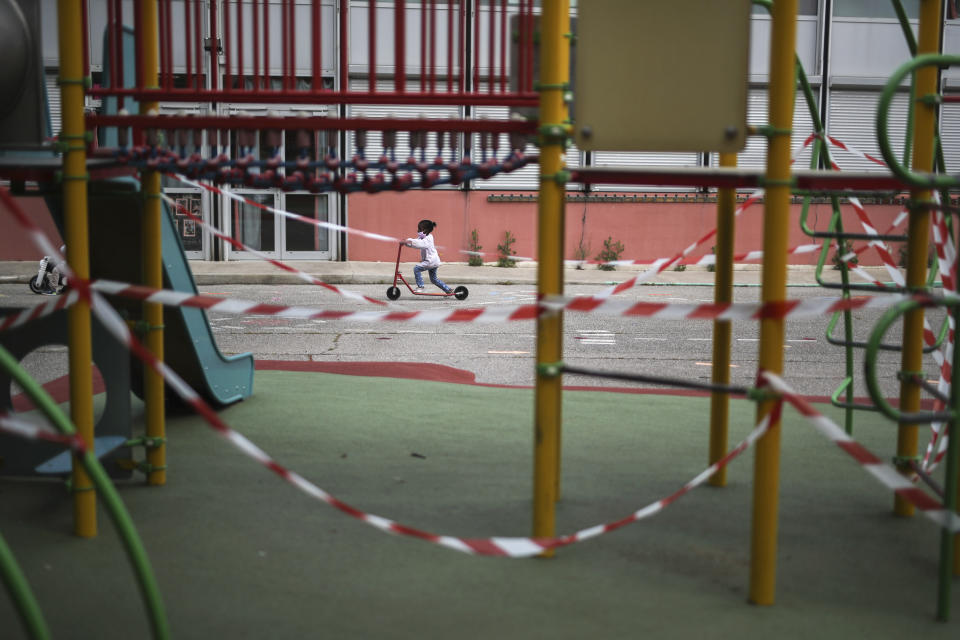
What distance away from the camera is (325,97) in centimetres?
373

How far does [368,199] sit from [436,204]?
1624 millimetres

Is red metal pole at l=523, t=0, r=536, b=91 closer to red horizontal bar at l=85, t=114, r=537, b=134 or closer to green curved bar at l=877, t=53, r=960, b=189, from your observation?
red horizontal bar at l=85, t=114, r=537, b=134

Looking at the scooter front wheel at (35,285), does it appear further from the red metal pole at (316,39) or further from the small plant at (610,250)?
the red metal pole at (316,39)

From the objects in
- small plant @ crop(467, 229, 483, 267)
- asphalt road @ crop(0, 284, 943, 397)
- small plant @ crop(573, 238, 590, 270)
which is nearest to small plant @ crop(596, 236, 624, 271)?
small plant @ crop(573, 238, 590, 270)

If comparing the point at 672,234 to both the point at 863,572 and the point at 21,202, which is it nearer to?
the point at 21,202

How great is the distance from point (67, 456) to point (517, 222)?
19.0m

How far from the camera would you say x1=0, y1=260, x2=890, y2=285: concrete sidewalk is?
18625 mm

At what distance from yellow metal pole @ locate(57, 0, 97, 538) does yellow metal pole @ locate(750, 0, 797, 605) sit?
237 cm

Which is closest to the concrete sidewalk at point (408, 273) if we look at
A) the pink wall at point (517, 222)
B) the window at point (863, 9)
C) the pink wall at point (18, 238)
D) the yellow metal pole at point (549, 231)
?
the pink wall at point (18, 238)

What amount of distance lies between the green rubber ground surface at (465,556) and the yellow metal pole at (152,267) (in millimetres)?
194

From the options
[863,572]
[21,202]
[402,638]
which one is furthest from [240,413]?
[21,202]

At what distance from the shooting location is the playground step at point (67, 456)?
405 centimetres

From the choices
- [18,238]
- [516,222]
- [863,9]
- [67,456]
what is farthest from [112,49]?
[863,9]

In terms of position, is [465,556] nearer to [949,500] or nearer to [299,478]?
[299,478]
